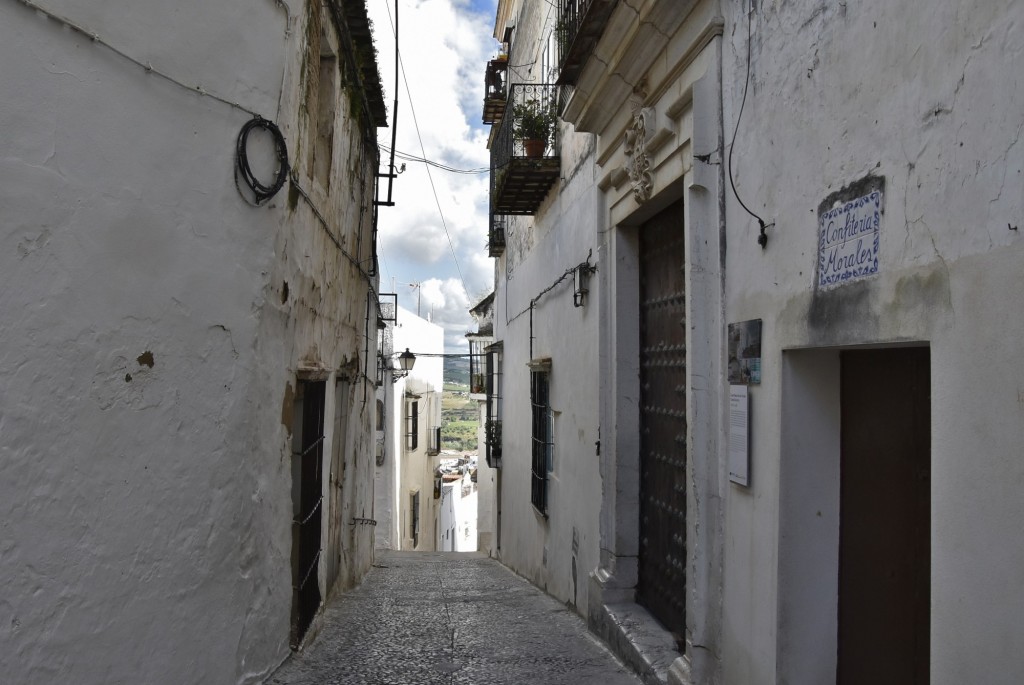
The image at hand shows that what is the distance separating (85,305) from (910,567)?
10.6 ft

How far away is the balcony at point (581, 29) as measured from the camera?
510cm

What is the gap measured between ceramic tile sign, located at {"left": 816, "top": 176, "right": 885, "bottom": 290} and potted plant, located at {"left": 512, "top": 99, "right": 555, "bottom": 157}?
243 inches

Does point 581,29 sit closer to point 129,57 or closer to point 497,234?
point 129,57

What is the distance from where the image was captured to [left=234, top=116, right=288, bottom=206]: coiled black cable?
4.05 m

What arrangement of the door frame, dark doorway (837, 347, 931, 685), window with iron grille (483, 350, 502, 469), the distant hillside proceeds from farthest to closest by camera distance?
the distant hillside → window with iron grille (483, 350, 502, 469) → the door frame → dark doorway (837, 347, 931, 685)

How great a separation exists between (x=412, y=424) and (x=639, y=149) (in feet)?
58.0

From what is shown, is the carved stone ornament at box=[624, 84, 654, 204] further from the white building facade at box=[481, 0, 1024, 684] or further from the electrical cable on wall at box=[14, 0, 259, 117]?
the electrical cable on wall at box=[14, 0, 259, 117]

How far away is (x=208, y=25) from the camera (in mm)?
3887

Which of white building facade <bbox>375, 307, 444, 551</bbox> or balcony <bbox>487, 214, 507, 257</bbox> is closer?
balcony <bbox>487, 214, 507, 257</bbox>

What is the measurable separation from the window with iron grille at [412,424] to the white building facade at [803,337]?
15.0 metres

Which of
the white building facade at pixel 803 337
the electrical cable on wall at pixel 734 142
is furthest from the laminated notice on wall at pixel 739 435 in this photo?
the electrical cable on wall at pixel 734 142

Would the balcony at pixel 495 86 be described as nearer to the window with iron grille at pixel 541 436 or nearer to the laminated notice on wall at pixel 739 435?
the window with iron grille at pixel 541 436

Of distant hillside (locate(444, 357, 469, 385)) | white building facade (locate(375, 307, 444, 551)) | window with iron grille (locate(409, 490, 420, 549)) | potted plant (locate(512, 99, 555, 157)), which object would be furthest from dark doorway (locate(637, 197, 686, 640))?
window with iron grille (locate(409, 490, 420, 549))

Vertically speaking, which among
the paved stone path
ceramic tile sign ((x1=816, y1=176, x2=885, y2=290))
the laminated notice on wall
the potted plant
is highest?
the potted plant
